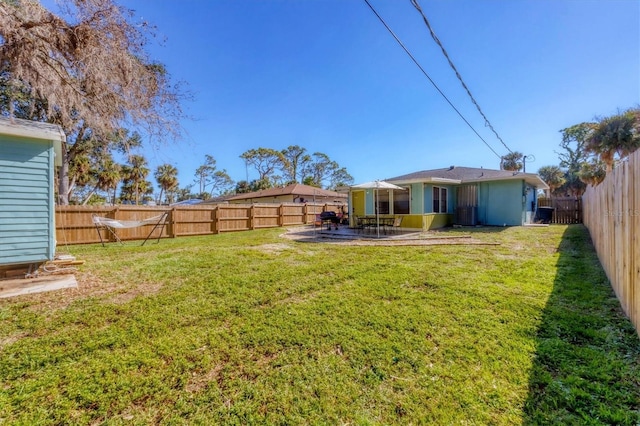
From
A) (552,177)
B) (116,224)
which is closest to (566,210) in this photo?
(552,177)

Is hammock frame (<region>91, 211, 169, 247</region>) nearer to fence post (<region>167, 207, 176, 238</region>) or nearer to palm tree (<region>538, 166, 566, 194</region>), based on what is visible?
fence post (<region>167, 207, 176, 238</region>)

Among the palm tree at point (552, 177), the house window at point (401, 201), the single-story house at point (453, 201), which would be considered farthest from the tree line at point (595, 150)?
the house window at point (401, 201)

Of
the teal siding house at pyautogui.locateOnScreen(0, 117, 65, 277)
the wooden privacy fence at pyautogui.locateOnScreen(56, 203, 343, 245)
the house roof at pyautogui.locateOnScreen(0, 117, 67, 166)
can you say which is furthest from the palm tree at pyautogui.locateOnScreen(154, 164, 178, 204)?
the teal siding house at pyautogui.locateOnScreen(0, 117, 65, 277)

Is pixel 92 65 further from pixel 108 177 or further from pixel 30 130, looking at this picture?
pixel 108 177

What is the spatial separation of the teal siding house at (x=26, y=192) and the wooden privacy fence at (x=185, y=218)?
5.50m

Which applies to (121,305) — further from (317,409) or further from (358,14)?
(358,14)

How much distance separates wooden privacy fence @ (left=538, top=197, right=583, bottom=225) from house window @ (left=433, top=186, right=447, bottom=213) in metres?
8.55

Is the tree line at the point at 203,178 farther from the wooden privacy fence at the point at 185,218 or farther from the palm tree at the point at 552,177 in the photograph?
the palm tree at the point at 552,177

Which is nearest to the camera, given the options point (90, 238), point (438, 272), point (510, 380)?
point (510, 380)

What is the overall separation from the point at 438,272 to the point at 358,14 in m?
5.47

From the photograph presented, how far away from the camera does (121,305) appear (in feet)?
12.6

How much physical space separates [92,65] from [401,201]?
11.4 m

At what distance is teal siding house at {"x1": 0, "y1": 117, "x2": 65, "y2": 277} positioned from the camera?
14.5 feet

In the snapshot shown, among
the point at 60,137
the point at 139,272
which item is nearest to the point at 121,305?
the point at 139,272
